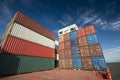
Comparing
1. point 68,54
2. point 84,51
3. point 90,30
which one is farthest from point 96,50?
point 68,54

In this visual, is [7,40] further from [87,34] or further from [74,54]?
[87,34]

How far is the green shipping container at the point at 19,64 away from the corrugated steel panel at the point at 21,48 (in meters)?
0.89

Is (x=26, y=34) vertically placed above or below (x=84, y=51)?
above

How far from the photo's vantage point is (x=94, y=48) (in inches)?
715

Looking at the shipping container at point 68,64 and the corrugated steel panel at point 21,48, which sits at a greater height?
the corrugated steel panel at point 21,48

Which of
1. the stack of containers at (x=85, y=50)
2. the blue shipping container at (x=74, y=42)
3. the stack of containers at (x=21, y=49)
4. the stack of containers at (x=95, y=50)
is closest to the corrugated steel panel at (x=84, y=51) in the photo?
the stack of containers at (x=85, y=50)

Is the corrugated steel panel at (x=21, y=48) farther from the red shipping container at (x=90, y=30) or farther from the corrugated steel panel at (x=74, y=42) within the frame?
the red shipping container at (x=90, y=30)

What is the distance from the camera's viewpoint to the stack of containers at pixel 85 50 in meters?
17.2

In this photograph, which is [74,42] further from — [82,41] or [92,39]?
[92,39]

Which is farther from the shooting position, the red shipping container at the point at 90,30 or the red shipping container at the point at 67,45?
the red shipping container at the point at 67,45

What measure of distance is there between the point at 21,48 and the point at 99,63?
18.0 meters

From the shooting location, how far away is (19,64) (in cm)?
1311

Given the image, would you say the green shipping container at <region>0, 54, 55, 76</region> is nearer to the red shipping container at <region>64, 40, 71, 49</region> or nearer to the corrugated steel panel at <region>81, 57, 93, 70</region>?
the red shipping container at <region>64, 40, 71, 49</region>

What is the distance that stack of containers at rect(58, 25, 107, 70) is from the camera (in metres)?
17.2
